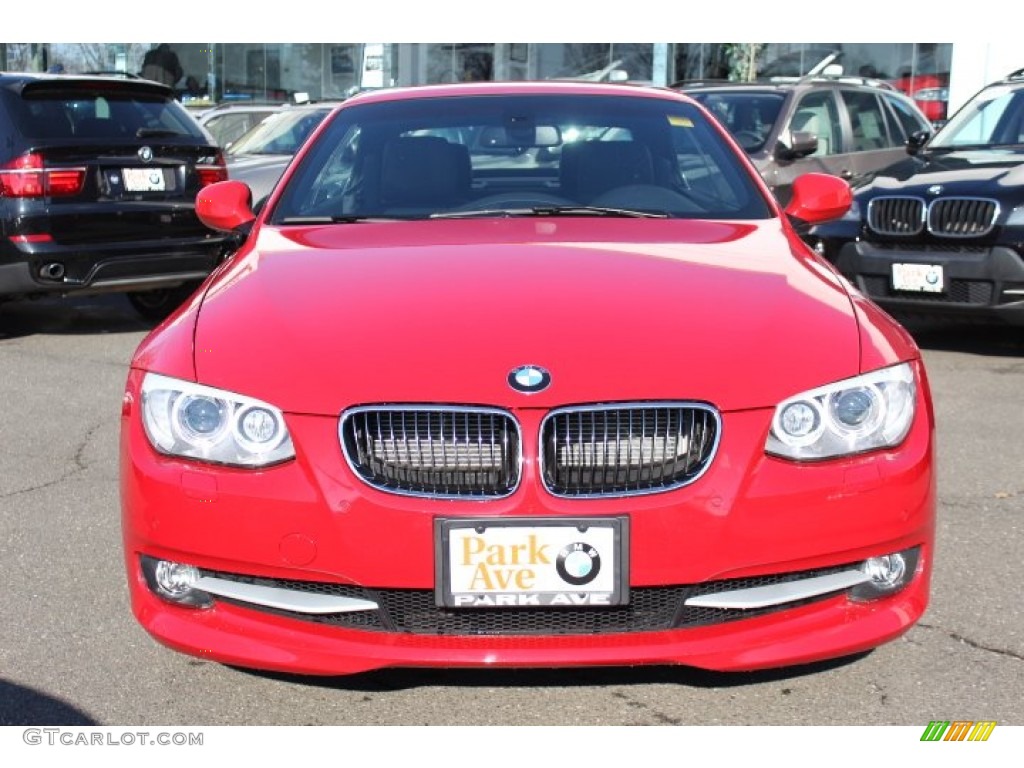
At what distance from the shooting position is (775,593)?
9.95 ft

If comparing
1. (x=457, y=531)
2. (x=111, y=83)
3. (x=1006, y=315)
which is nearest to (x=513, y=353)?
(x=457, y=531)

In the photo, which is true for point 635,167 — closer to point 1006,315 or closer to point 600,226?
point 600,226

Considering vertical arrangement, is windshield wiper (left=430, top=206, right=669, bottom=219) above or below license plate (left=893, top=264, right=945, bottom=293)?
above

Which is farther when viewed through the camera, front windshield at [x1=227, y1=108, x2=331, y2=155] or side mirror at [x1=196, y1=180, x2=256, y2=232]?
front windshield at [x1=227, y1=108, x2=331, y2=155]

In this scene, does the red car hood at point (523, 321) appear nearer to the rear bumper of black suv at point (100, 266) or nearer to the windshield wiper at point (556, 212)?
the windshield wiper at point (556, 212)

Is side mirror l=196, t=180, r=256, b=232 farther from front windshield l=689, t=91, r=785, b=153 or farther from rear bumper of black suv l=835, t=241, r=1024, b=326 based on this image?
front windshield l=689, t=91, r=785, b=153

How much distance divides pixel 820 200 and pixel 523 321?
1.81m

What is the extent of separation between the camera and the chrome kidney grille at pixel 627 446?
298 centimetres

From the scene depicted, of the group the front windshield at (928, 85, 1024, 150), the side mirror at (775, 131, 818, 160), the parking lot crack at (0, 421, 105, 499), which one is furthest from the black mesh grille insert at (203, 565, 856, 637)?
the side mirror at (775, 131, 818, 160)

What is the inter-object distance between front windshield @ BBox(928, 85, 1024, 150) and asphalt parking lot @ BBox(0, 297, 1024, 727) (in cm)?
417

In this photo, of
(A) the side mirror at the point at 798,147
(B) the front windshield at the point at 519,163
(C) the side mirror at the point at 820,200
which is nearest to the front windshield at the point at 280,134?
(A) the side mirror at the point at 798,147

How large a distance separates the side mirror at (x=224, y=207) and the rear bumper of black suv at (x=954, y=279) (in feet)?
13.5

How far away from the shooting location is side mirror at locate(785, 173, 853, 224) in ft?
15.4

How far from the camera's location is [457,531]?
2902mm
